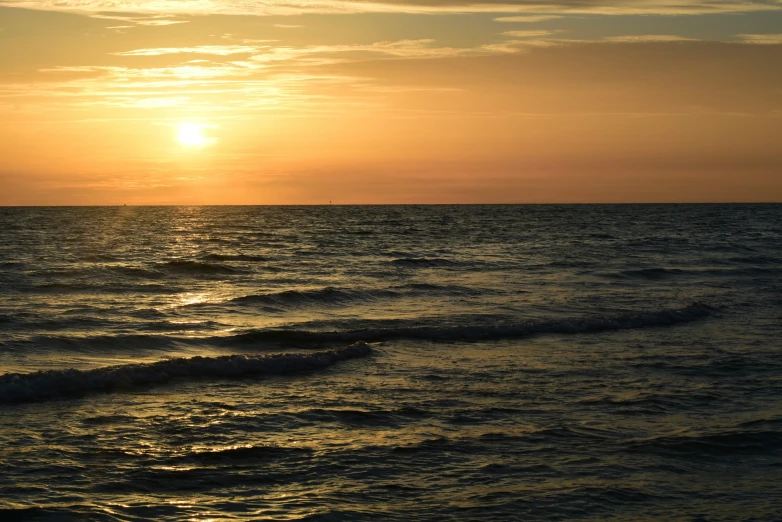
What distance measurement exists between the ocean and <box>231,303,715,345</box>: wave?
67 mm

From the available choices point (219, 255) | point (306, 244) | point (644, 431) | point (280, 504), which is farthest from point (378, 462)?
point (306, 244)

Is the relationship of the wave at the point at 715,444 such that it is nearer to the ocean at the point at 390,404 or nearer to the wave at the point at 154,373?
the ocean at the point at 390,404

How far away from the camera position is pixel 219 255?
42281mm

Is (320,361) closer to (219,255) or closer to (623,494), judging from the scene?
(623,494)

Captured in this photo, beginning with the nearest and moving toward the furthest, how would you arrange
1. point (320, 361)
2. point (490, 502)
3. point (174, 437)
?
1. point (490, 502)
2. point (174, 437)
3. point (320, 361)

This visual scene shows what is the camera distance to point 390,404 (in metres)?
11.7

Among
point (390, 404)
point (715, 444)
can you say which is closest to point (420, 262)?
point (390, 404)

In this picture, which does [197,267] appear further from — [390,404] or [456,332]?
[390,404]

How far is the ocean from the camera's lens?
8.15 m

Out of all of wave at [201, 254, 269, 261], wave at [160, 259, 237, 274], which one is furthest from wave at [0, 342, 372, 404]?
wave at [201, 254, 269, 261]

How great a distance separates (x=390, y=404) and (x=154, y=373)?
4235 millimetres

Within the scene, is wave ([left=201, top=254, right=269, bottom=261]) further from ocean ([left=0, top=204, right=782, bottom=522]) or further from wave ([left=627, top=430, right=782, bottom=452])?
wave ([left=627, top=430, right=782, bottom=452])

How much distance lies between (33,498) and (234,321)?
12.7 m

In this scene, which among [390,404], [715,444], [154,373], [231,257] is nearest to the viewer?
[715,444]
